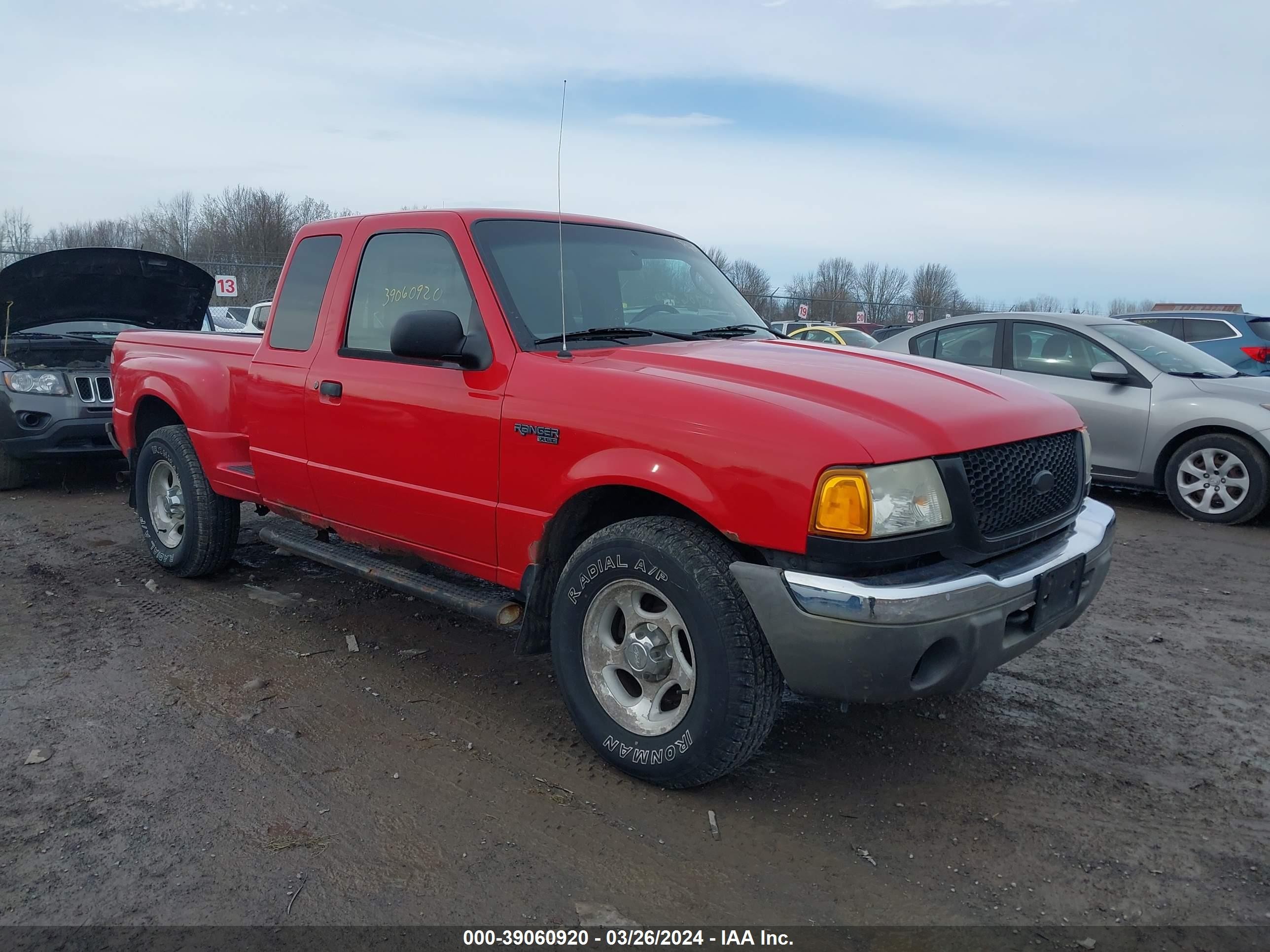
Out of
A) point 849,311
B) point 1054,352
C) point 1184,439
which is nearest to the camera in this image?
point 1184,439

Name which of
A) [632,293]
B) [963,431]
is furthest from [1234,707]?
[632,293]

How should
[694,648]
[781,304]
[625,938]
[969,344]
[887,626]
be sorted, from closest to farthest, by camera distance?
1. [625,938]
2. [887,626]
3. [694,648]
4. [969,344]
5. [781,304]

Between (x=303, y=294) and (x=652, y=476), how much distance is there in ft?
8.14

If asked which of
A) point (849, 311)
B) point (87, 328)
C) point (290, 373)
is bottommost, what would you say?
point (290, 373)

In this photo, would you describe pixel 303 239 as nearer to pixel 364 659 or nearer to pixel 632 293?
pixel 632 293

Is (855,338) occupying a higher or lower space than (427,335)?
lower

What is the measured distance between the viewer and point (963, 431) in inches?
117

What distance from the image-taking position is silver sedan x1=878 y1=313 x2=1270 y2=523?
725 centimetres

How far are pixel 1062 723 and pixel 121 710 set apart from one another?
12.4 ft

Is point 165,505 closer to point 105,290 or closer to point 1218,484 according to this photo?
point 105,290

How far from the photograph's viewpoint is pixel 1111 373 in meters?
7.63

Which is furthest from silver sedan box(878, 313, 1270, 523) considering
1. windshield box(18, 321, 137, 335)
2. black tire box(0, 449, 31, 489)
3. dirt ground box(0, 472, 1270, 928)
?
black tire box(0, 449, 31, 489)

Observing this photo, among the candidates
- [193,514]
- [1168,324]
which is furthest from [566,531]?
[1168,324]

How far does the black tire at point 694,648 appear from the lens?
2.89m
